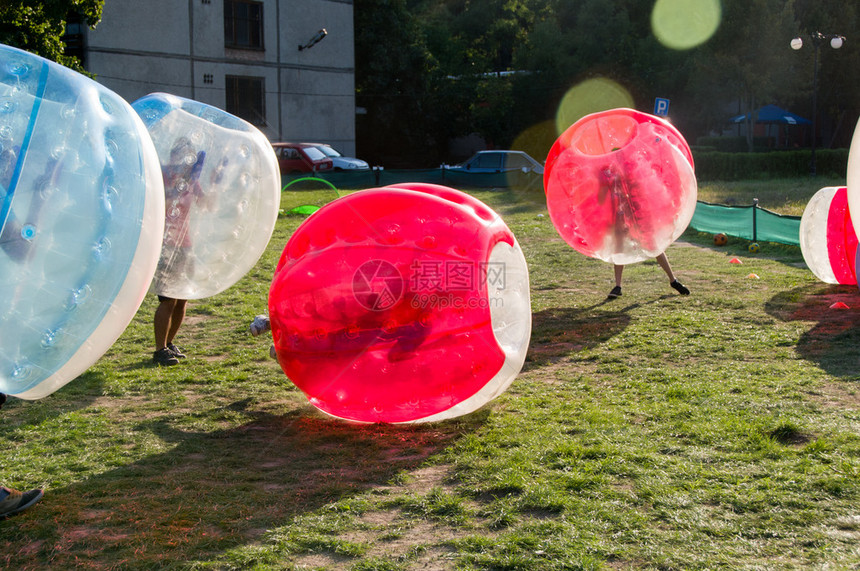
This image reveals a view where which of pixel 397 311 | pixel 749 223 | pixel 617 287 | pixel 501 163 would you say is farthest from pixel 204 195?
pixel 501 163

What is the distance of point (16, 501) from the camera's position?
448 cm

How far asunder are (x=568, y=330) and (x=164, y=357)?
13.8 ft

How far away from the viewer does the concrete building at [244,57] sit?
96.6ft

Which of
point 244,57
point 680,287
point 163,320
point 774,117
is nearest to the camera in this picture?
point 163,320

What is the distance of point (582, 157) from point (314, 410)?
187 inches

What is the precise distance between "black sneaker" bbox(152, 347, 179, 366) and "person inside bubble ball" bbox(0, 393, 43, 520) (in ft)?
9.93

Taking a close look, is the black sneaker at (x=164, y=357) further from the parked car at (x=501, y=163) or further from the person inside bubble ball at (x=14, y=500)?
the parked car at (x=501, y=163)

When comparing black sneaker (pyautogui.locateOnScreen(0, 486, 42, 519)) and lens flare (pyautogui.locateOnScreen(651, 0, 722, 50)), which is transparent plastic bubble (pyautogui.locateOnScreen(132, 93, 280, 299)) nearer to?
black sneaker (pyautogui.locateOnScreen(0, 486, 42, 519))

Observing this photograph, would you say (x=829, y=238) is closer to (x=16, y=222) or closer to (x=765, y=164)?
(x=16, y=222)

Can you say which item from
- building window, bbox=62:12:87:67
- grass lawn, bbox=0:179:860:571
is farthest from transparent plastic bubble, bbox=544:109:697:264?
building window, bbox=62:12:87:67

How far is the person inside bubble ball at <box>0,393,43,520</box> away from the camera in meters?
4.42

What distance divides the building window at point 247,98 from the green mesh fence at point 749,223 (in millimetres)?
21775

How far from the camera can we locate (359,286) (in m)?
5.19

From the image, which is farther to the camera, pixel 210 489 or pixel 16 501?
pixel 210 489
